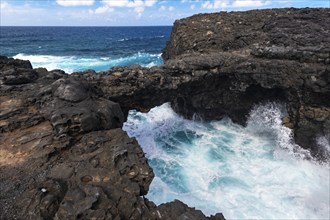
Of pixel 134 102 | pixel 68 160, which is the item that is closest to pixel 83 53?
pixel 134 102

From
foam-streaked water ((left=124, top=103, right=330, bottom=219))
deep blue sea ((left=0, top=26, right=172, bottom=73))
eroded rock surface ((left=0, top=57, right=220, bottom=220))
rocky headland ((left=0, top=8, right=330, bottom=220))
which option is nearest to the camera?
eroded rock surface ((left=0, top=57, right=220, bottom=220))

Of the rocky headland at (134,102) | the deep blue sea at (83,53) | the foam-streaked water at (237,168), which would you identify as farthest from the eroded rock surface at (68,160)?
the deep blue sea at (83,53)

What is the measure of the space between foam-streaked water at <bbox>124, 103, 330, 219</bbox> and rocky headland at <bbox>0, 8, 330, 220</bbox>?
94 cm

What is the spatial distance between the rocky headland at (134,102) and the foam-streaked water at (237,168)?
3.08 ft

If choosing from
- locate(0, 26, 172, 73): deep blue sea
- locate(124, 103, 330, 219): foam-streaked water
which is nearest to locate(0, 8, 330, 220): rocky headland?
locate(124, 103, 330, 219): foam-streaked water

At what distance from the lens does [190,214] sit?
22.5 ft

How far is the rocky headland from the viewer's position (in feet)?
21.3

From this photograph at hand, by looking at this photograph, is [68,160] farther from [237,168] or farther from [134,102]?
[237,168]

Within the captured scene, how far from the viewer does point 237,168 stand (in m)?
14.4

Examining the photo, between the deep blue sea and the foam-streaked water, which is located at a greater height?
the foam-streaked water

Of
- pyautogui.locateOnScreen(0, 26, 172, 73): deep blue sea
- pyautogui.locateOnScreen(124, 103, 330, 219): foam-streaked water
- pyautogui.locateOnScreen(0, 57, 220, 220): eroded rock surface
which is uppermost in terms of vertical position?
pyautogui.locateOnScreen(0, 57, 220, 220): eroded rock surface

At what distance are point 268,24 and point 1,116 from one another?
1764 centimetres

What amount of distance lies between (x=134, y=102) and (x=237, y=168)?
6.48m

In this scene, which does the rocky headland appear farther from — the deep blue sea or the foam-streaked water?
the deep blue sea
